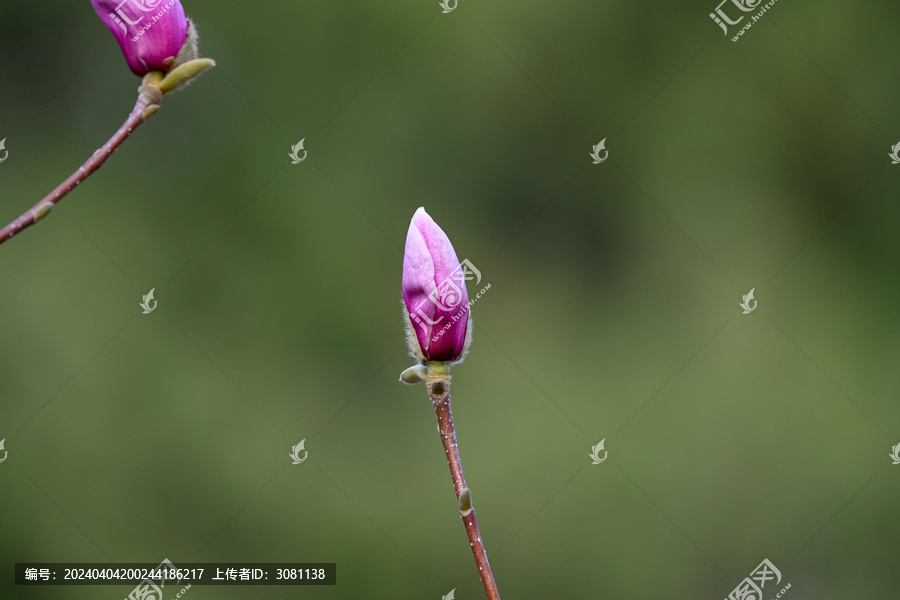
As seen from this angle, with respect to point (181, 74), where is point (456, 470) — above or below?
below

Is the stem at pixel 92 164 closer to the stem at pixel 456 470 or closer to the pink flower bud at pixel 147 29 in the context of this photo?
the pink flower bud at pixel 147 29

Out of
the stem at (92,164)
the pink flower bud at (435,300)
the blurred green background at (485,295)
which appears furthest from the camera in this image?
the blurred green background at (485,295)

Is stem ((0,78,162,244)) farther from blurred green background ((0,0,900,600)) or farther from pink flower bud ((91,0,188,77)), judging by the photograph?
blurred green background ((0,0,900,600))

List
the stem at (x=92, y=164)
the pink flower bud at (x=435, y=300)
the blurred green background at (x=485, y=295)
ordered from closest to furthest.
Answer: the stem at (x=92, y=164)
the pink flower bud at (x=435, y=300)
the blurred green background at (x=485, y=295)

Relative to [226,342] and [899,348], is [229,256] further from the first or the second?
[899,348]

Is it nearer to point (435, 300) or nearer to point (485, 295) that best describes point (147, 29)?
point (435, 300)

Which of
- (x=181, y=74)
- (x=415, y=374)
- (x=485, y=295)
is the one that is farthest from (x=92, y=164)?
(x=485, y=295)

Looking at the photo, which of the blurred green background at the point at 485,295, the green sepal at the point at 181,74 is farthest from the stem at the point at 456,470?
the blurred green background at the point at 485,295
